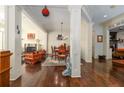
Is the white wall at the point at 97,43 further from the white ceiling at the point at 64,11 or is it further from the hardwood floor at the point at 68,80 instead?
the hardwood floor at the point at 68,80

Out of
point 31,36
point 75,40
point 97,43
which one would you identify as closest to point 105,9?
point 75,40

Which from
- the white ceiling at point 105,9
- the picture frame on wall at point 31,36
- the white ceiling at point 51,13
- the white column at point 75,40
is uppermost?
the white ceiling at point 105,9

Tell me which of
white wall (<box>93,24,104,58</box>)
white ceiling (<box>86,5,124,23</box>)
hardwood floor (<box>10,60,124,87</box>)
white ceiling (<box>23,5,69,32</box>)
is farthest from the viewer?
white wall (<box>93,24,104,58</box>)

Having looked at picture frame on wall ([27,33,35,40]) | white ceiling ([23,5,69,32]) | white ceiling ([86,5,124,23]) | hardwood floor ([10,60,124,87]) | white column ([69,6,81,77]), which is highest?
white ceiling ([86,5,124,23])

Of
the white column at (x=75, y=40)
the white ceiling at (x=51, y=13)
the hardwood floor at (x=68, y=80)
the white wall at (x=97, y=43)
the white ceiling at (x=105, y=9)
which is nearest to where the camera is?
the hardwood floor at (x=68, y=80)

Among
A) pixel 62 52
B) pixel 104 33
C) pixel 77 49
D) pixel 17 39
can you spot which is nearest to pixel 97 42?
pixel 104 33

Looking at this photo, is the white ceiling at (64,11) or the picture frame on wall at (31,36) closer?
the white ceiling at (64,11)

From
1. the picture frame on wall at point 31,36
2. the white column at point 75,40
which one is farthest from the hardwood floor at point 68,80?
the picture frame on wall at point 31,36

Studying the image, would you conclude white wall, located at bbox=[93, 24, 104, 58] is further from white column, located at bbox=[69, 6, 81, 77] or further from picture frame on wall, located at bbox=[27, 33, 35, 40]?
white column, located at bbox=[69, 6, 81, 77]

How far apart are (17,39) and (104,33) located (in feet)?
29.0

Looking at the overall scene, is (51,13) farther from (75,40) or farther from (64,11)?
(75,40)

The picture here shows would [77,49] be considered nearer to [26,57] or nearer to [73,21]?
[73,21]

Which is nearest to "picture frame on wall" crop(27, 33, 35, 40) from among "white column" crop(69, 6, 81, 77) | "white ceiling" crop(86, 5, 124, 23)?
"white ceiling" crop(86, 5, 124, 23)

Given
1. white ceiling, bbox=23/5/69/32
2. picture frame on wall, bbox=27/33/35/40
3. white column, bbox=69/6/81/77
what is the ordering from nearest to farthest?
white column, bbox=69/6/81/77
white ceiling, bbox=23/5/69/32
picture frame on wall, bbox=27/33/35/40
